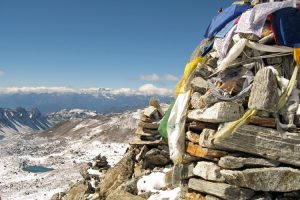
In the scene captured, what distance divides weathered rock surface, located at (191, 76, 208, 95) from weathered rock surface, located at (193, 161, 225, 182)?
3406 mm

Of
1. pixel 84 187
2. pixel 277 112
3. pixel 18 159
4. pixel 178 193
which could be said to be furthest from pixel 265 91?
pixel 18 159

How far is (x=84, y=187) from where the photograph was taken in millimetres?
28094

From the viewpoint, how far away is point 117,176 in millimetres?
26547

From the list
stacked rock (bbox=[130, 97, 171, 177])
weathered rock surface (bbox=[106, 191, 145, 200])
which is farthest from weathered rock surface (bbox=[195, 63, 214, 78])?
stacked rock (bbox=[130, 97, 171, 177])

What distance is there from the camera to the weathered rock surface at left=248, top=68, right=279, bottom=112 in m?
15.2

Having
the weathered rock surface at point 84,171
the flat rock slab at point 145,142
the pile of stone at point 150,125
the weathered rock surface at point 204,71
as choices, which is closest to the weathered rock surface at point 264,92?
the weathered rock surface at point 204,71

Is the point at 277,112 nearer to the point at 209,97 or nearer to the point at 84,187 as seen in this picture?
the point at 209,97

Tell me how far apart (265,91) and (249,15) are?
147 inches

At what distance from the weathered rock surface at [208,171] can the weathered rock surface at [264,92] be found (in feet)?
9.14

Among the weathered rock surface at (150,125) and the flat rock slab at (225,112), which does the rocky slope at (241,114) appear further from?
the weathered rock surface at (150,125)

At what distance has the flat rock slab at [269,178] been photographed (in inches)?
575

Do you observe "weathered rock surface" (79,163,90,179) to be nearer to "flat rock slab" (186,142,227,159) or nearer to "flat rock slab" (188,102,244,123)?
"flat rock slab" (186,142,227,159)

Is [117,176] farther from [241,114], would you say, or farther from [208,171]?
[241,114]

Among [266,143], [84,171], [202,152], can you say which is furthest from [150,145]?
[266,143]
